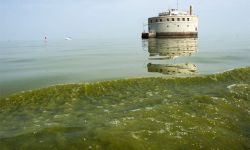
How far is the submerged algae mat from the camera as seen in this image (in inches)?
420

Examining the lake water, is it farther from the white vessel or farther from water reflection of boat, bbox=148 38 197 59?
the white vessel

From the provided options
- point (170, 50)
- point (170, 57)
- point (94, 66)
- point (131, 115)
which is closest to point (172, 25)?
point (170, 50)

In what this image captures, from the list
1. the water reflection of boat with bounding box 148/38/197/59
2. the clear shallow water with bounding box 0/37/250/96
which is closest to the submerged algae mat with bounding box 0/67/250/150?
the clear shallow water with bounding box 0/37/250/96

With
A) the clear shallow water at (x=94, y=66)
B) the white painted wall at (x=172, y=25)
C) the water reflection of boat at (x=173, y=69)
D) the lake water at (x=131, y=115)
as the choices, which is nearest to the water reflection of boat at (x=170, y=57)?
the water reflection of boat at (x=173, y=69)

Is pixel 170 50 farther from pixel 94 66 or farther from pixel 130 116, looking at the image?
pixel 130 116

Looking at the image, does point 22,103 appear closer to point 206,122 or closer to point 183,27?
→ point 206,122

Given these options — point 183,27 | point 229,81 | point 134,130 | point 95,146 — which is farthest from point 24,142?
point 183,27

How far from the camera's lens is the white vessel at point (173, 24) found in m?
104

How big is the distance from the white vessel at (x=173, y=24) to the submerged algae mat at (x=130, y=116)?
85.2 m

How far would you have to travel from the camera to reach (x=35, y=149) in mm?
9867

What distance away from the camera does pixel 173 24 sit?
342 feet

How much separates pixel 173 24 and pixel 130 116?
94.2m

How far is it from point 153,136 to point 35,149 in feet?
13.7

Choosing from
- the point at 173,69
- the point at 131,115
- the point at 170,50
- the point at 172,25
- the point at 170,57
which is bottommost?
the point at 131,115
